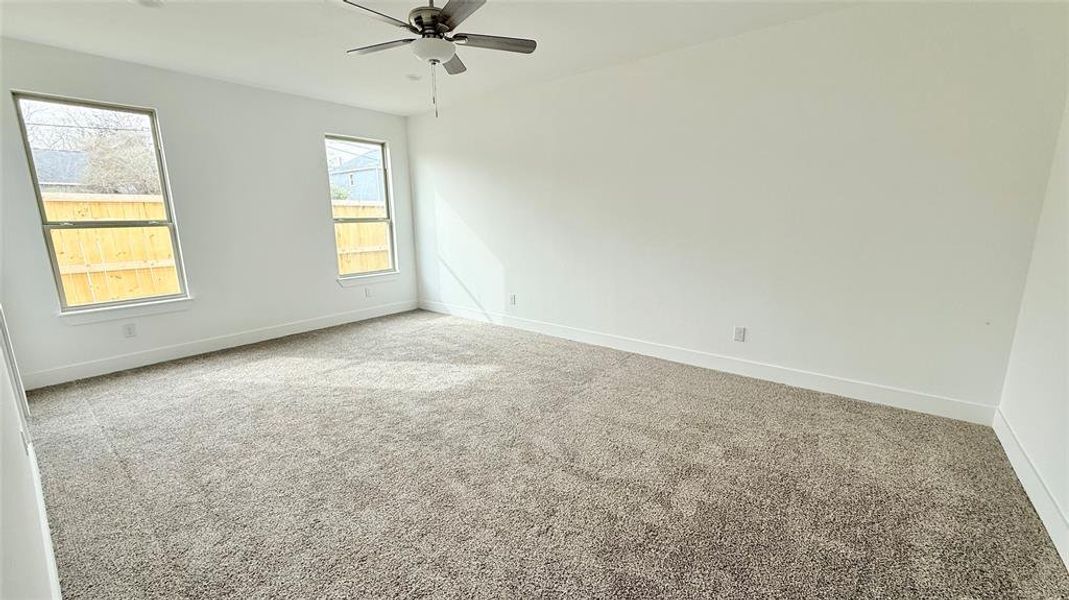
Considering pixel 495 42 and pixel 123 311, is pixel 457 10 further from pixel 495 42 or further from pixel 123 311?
pixel 123 311

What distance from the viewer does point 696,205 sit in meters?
3.33

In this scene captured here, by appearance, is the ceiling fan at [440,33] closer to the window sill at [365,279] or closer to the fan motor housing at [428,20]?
the fan motor housing at [428,20]

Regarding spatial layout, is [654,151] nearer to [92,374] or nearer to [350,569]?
[350,569]

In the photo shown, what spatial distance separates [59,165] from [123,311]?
117 cm

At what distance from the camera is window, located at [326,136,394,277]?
192 inches

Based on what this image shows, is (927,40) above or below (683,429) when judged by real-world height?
above

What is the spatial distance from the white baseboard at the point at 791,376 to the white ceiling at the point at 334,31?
7.79 feet

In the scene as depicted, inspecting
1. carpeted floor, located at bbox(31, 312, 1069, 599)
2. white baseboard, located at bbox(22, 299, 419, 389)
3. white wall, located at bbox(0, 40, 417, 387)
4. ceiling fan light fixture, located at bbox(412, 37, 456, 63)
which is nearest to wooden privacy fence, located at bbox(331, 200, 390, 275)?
white wall, located at bbox(0, 40, 417, 387)

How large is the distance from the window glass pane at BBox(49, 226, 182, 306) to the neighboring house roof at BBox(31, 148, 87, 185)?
379 mm

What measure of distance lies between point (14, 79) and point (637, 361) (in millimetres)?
5017

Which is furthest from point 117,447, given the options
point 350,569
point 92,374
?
point 350,569

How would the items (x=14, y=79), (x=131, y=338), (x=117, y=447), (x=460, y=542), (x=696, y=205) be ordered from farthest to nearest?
(x=131, y=338) → (x=696, y=205) → (x=14, y=79) → (x=117, y=447) → (x=460, y=542)

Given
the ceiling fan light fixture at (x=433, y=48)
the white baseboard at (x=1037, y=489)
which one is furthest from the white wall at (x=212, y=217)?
the white baseboard at (x=1037, y=489)

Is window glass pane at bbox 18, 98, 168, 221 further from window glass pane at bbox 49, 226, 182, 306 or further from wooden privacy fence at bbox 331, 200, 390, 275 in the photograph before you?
wooden privacy fence at bbox 331, 200, 390, 275
